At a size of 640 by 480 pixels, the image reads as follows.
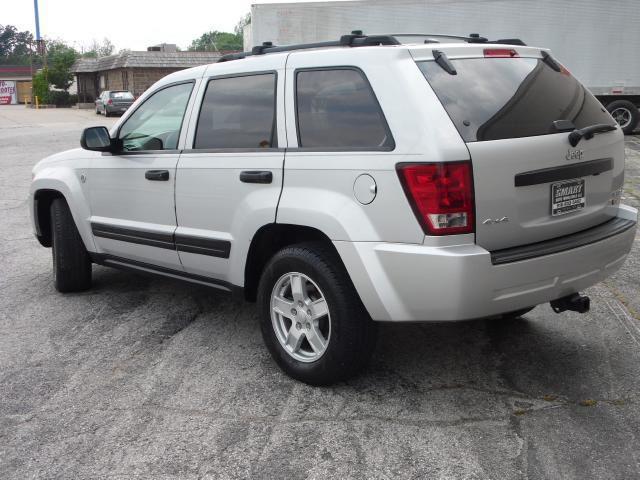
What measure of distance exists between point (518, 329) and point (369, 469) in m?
2.09

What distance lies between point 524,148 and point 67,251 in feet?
12.6

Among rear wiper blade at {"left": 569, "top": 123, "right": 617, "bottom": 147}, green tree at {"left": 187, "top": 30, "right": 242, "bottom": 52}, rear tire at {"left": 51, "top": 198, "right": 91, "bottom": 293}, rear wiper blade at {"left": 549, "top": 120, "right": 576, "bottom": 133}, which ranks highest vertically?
green tree at {"left": 187, "top": 30, "right": 242, "bottom": 52}

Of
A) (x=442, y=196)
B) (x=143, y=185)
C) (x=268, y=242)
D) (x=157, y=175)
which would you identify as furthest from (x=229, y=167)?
(x=442, y=196)

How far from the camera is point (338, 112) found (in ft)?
12.7

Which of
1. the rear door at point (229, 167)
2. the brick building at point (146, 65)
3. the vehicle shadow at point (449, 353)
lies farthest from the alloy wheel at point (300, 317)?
the brick building at point (146, 65)

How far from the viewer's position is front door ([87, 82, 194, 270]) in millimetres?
4832

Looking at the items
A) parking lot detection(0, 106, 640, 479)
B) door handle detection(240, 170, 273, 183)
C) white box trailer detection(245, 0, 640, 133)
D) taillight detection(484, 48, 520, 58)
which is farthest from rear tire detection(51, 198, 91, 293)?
white box trailer detection(245, 0, 640, 133)

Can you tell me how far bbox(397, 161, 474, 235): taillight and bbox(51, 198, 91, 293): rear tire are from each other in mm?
3430

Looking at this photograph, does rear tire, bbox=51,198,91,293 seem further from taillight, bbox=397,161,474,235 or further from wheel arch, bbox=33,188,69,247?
taillight, bbox=397,161,474,235

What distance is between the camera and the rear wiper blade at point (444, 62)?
362 cm

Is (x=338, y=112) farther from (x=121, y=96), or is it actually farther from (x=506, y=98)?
(x=121, y=96)

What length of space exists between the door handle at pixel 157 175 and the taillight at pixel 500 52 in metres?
2.15

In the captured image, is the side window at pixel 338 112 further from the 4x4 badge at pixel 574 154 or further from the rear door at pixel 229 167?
the 4x4 badge at pixel 574 154

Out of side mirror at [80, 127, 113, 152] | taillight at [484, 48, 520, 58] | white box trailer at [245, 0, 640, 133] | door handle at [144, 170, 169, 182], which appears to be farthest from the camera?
white box trailer at [245, 0, 640, 133]
